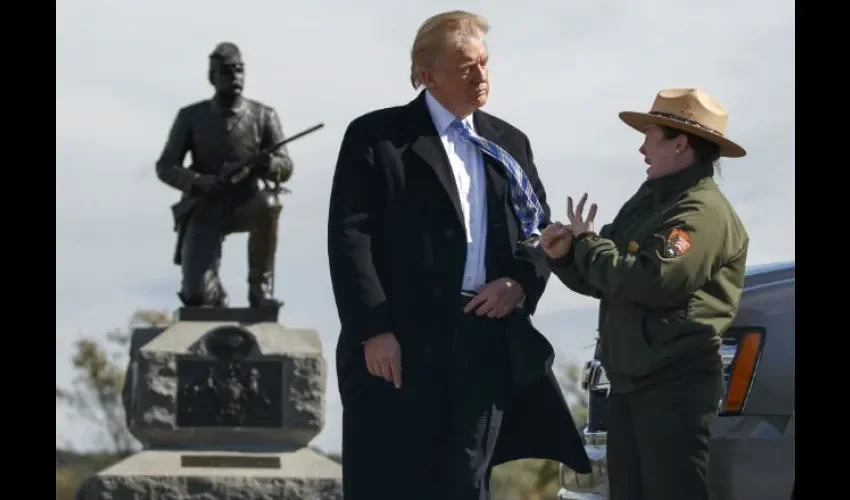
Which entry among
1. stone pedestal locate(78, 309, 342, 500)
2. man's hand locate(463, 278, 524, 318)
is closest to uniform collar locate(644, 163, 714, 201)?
man's hand locate(463, 278, 524, 318)

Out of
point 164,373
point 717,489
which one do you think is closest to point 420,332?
point 717,489

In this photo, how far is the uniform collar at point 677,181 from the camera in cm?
525

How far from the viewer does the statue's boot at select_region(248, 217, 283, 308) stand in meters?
12.6

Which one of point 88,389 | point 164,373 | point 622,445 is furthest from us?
point 88,389

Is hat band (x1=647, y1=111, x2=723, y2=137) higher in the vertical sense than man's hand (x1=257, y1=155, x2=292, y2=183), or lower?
lower

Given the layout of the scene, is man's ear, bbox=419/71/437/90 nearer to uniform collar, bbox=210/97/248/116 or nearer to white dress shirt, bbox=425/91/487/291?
white dress shirt, bbox=425/91/487/291

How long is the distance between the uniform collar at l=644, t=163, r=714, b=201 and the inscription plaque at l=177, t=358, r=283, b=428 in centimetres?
706

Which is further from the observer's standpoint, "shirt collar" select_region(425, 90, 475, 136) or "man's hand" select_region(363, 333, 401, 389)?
"shirt collar" select_region(425, 90, 475, 136)

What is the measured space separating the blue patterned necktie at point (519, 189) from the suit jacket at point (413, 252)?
2 centimetres

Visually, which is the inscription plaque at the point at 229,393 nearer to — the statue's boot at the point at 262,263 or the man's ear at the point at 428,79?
the statue's boot at the point at 262,263

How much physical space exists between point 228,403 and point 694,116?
7159 mm
